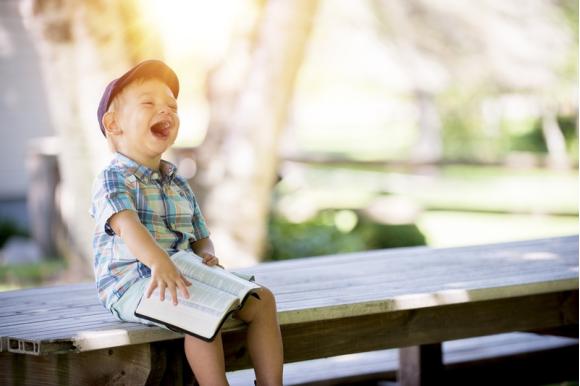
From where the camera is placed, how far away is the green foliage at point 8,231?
12.7 m

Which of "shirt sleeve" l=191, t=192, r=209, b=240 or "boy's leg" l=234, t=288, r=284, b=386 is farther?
"shirt sleeve" l=191, t=192, r=209, b=240

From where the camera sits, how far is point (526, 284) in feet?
12.2

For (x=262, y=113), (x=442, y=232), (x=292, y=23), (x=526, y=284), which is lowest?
(x=442, y=232)

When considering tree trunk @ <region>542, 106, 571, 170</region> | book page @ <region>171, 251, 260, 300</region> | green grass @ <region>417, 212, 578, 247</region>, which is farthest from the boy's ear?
tree trunk @ <region>542, 106, 571, 170</region>

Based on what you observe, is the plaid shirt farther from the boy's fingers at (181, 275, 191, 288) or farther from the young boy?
the boy's fingers at (181, 275, 191, 288)

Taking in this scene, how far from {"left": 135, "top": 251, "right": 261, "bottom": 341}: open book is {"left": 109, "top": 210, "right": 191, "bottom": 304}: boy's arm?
1.1 inches

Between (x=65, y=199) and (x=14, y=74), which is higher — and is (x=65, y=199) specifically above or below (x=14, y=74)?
below

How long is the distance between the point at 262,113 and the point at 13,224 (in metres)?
5.45

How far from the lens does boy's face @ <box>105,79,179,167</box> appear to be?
10.6ft

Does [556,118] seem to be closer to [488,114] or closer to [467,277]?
[488,114]

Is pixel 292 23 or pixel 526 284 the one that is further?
pixel 292 23

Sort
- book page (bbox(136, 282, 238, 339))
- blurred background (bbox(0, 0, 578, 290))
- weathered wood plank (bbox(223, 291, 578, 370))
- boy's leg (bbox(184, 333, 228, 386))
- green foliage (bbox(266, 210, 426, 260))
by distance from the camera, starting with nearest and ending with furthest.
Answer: book page (bbox(136, 282, 238, 339)) → boy's leg (bbox(184, 333, 228, 386)) → weathered wood plank (bbox(223, 291, 578, 370)) → blurred background (bbox(0, 0, 578, 290)) → green foliage (bbox(266, 210, 426, 260))

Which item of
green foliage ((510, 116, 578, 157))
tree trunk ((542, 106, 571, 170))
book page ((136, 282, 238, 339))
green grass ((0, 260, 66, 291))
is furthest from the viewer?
green foliage ((510, 116, 578, 157))

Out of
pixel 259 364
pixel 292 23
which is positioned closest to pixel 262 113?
pixel 292 23
